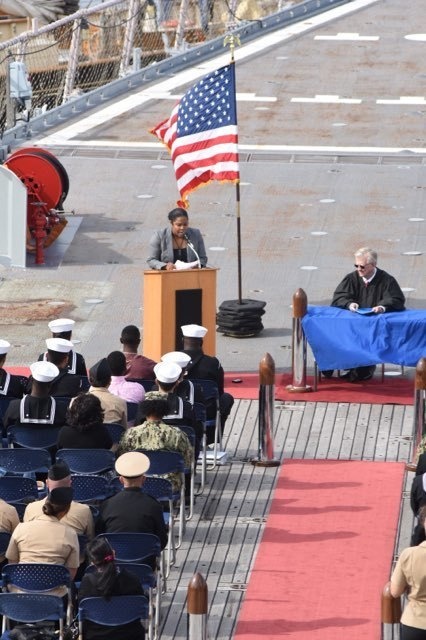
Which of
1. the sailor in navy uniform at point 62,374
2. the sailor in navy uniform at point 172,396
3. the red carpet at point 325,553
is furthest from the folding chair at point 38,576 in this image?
the sailor in navy uniform at point 62,374

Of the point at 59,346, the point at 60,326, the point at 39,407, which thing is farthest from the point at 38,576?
the point at 60,326

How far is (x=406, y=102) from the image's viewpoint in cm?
2969

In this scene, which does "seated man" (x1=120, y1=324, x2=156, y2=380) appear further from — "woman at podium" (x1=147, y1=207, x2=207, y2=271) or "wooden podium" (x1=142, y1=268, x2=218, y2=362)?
A: "woman at podium" (x1=147, y1=207, x2=207, y2=271)

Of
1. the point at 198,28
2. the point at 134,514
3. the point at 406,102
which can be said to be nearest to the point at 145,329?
the point at 134,514

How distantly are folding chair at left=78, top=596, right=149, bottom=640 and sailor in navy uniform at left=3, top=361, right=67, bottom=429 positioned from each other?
3253mm

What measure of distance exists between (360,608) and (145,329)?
5.46 m

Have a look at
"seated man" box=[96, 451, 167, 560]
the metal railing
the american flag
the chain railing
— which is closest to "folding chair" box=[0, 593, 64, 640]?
"seated man" box=[96, 451, 167, 560]

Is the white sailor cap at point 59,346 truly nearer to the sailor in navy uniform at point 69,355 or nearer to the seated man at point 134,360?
the sailor in navy uniform at point 69,355

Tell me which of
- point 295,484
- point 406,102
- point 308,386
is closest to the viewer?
point 295,484

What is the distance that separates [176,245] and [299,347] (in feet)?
5.68

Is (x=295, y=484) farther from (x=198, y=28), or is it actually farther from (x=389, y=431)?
(x=198, y=28)

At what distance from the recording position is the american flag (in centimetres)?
1753

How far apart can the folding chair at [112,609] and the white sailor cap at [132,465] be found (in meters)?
1.39

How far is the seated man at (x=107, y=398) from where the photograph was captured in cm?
1375
